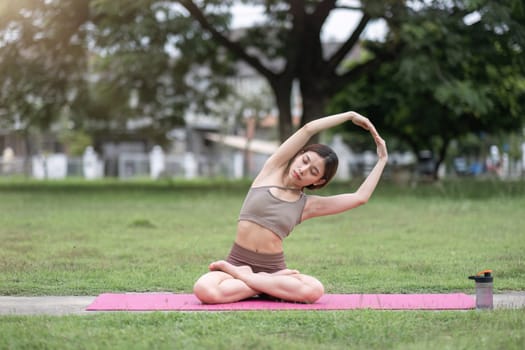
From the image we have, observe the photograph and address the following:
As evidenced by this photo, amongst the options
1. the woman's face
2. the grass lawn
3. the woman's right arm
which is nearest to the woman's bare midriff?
the woman's face

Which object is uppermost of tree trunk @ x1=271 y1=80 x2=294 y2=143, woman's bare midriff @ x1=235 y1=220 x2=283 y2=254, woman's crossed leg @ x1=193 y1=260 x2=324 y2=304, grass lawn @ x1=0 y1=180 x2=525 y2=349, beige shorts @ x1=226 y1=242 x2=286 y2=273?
tree trunk @ x1=271 y1=80 x2=294 y2=143

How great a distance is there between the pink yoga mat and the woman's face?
3.11 ft

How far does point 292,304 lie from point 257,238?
1.88 feet

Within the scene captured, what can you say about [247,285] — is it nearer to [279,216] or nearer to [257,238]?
[257,238]

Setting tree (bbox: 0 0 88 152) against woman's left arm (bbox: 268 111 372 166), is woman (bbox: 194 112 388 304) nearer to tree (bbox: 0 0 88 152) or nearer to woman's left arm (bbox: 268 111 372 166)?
woman's left arm (bbox: 268 111 372 166)

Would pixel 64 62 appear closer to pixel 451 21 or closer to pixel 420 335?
pixel 451 21

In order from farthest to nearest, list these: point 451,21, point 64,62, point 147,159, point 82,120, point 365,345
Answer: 1. point 147,159
2. point 82,120
3. point 64,62
4. point 451,21
5. point 365,345

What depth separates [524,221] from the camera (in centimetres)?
1384

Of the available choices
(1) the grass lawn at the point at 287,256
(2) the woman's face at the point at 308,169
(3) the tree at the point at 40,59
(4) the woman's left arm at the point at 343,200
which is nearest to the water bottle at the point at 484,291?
(1) the grass lawn at the point at 287,256

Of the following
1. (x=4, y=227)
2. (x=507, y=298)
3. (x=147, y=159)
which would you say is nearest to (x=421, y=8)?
(x=4, y=227)

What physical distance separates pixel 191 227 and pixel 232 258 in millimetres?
7069

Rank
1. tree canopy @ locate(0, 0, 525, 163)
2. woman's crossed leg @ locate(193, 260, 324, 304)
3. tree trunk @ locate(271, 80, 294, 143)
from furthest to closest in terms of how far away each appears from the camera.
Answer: tree trunk @ locate(271, 80, 294, 143)
tree canopy @ locate(0, 0, 525, 163)
woman's crossed leg @ locate(193, 260, 324, 304)

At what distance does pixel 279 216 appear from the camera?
20.7 feet

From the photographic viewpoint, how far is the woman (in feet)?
20.3
